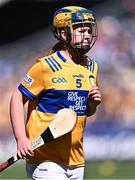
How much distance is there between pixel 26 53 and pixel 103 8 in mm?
1049

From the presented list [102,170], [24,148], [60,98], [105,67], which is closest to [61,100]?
[60,98]

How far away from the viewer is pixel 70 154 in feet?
13.3

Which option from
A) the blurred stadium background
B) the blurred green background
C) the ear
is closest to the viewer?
the ear

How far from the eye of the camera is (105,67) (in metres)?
8.91

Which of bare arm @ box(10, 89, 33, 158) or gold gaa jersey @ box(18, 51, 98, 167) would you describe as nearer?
bare arm @ box(10, 89, 33, 158)

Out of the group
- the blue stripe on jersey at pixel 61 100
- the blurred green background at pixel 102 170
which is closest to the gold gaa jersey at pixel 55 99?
the blue stripe on jersey at pixel 61 100

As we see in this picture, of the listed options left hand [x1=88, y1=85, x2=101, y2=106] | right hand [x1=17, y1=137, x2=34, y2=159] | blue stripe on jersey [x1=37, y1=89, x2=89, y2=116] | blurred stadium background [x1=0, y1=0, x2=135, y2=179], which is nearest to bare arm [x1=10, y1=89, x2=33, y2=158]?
right hand [x1=17, y1=137, x2=34, y2=159]

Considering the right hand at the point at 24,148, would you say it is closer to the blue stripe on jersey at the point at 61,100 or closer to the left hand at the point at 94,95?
the blue stripe on jersey at the point at 61,100

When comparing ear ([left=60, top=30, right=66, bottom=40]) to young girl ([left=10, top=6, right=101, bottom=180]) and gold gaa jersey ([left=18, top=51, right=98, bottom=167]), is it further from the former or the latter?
gold gaa jersey ([left=18, top=51, right=98, bottom=167])

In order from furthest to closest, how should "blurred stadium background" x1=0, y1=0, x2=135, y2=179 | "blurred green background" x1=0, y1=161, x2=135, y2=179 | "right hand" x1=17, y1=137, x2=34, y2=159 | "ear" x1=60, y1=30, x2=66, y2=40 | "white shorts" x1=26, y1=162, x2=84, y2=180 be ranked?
"blurred stadium background" x1=0, y1=0, x2=135, y2=179 → "blurred green background" x1=0, y1=161, x2=135, y2=179 → "ear" x1=60, y1=30, x2=66, y2=40 → "white shorts" x1=26, y1=162, x2=84, y2=180 → "right hand" x1=17, y1=137, x2=34, y2=159

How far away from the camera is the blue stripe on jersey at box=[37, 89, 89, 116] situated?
4023 mm

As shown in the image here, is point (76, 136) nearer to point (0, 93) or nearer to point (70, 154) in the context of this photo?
point (70, 154)

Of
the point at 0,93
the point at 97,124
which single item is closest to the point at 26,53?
the point at 0,93

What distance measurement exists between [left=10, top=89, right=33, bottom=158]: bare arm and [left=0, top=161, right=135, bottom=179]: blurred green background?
137 inches
